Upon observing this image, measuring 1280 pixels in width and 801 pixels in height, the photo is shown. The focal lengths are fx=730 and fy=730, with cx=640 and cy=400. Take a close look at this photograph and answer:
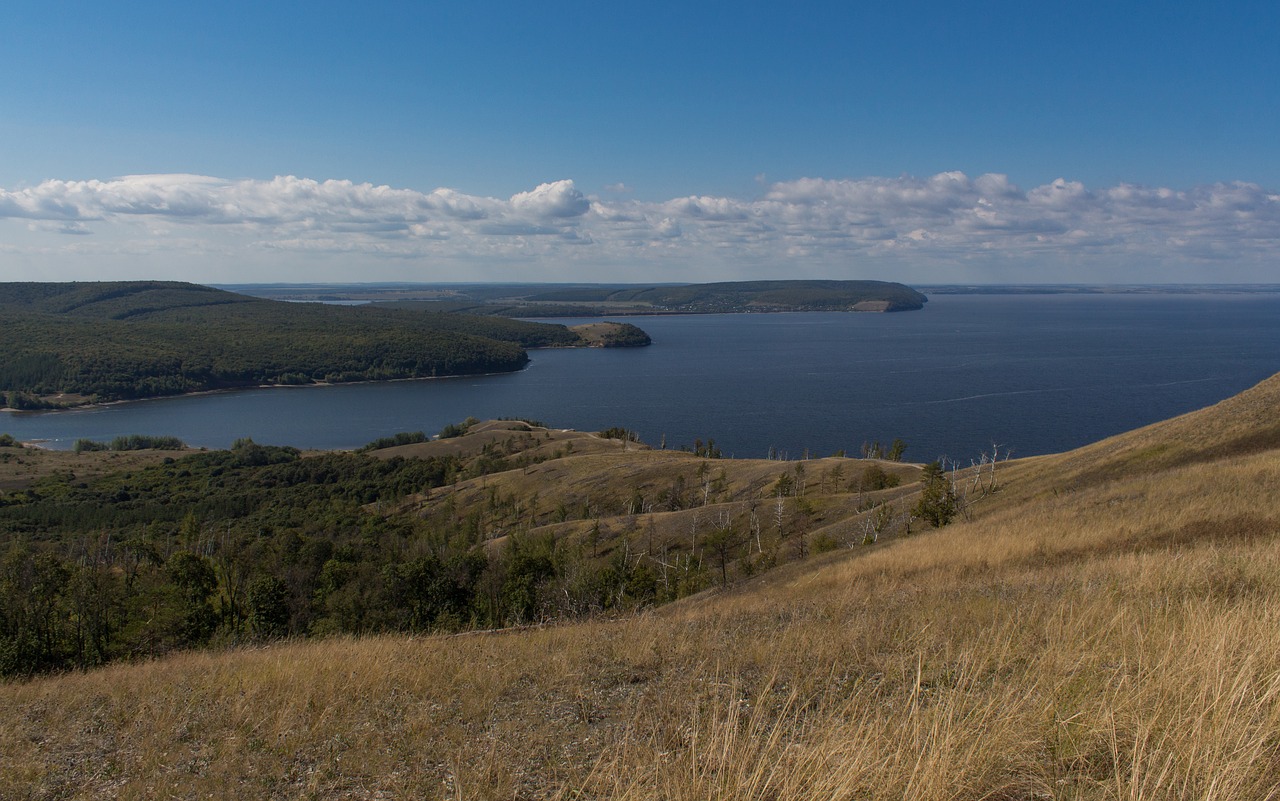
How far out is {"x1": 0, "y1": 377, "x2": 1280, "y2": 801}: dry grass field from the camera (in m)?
3.79

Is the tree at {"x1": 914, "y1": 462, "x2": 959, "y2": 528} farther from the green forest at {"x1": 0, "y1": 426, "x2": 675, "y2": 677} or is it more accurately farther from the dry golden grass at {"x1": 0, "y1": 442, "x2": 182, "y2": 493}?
the dry golden grass at {"x1": 0, "y1": 442, "x2": 182, "y2": 493}

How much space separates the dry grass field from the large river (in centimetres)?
8691

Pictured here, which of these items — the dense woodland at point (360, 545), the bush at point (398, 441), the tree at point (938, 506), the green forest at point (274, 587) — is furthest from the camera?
the bush at point (398, 441)

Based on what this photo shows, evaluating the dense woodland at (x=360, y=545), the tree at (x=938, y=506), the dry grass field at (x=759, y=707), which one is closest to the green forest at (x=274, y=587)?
the dense woodland at (x=360, y=545)

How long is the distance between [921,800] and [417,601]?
38.5 metres

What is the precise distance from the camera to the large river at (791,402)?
10281 cm

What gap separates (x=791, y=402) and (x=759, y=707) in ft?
415

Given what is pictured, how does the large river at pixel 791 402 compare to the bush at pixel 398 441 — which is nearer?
the large river at pixel 791 402

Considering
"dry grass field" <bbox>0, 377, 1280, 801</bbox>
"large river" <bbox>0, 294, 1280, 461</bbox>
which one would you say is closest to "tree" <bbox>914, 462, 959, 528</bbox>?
"dry grass field" <bbox>0, 377, 1280, 801</bbox>

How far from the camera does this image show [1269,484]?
54.0ft

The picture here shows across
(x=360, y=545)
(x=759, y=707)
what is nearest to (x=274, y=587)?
(x=360, y=545)

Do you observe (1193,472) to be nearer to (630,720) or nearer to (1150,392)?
(630,720)

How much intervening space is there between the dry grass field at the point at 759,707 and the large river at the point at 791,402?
285 feet

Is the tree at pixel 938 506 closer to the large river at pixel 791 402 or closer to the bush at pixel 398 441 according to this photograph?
the large river at pixel 791 402
